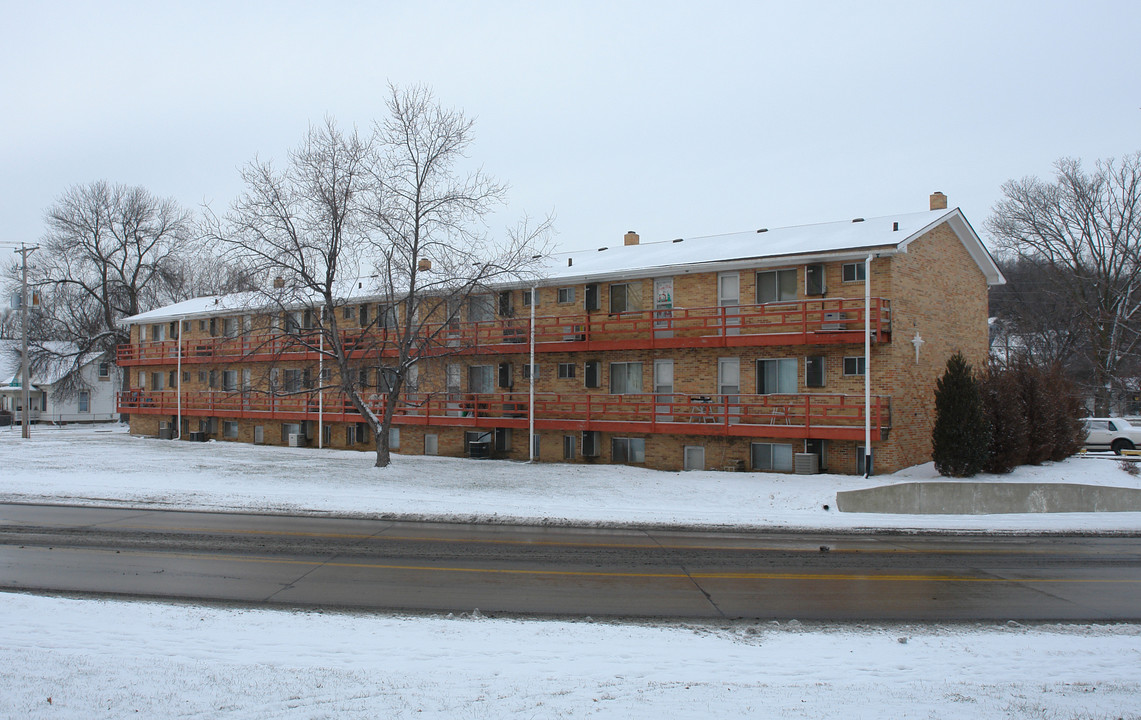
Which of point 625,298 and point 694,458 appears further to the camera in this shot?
point 625,298

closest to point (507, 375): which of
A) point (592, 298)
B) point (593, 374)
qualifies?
point (593, 374)

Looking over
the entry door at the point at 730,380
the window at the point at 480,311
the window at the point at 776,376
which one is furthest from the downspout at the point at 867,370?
the window at the point at 480,311

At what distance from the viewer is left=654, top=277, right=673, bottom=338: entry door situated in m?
25.9

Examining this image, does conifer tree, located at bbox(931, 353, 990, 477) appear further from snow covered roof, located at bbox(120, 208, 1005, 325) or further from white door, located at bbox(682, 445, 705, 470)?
white door, located at bbox(682, 445, 705, 470)

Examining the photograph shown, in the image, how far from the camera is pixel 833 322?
22.1 m

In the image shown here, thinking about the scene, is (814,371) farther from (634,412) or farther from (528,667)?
(528,667)

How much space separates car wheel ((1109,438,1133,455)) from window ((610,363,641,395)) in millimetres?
18536

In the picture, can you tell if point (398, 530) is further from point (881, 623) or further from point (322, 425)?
point (322, 425)

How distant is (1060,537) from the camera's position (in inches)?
631

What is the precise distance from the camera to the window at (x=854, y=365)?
73.0ft

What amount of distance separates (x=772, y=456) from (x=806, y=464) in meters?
1.80

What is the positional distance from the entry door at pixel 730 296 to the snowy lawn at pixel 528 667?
15.9m

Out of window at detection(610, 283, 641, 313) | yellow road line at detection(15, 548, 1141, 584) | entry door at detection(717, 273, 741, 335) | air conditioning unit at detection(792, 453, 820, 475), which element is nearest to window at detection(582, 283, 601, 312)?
window at detection(610, 283, 641, 313)

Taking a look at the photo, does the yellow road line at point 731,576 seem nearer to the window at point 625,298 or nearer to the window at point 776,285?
the window at point 776,285
